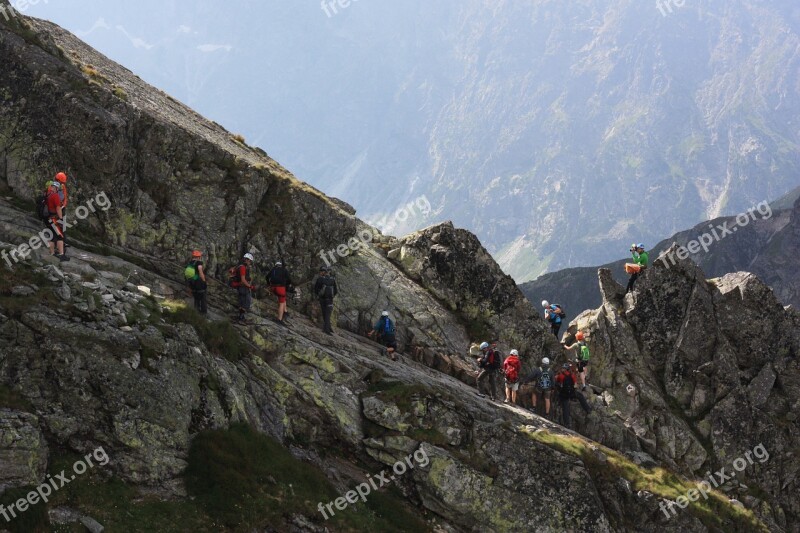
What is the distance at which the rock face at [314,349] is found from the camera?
2314 centimetres

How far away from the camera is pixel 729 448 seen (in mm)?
46875

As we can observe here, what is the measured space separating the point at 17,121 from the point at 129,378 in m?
19.3

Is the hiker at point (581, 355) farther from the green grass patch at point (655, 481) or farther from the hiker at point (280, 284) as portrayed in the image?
the hiker at point (280, 284)

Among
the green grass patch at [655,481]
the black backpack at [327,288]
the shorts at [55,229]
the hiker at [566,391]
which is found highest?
the shorts at [55,229]

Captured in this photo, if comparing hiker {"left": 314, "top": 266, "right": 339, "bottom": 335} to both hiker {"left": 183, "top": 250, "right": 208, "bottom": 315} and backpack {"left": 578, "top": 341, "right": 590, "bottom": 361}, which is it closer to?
hiker {"left": 183, "top": 250, "right": 208, "bottom": 315}

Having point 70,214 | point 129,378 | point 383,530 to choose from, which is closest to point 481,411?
point 383,530

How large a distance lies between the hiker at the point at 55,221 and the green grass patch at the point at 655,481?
77.4 feet

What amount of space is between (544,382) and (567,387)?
5.35 feet

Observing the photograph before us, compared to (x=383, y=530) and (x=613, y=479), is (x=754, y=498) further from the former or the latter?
(x=383, y=530)

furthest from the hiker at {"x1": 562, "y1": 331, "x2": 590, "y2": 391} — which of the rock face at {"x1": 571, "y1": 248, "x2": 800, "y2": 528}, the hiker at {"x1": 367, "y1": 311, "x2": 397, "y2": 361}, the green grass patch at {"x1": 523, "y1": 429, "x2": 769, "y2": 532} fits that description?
the hiker at {"x1": 367, "y1": 311, "x2": 397, "y2": 361}

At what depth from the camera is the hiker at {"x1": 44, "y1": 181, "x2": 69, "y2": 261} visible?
28.6 m

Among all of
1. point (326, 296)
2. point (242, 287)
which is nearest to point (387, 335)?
point (326, 296)

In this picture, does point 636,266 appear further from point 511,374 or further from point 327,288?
point 327,288

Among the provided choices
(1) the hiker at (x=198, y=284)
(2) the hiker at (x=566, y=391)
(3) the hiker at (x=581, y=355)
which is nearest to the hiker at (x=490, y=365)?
(2) the hiker at (x=566, y=391)
